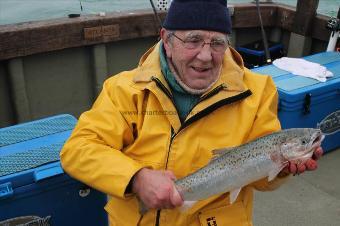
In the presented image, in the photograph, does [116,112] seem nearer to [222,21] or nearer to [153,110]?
[153,110]

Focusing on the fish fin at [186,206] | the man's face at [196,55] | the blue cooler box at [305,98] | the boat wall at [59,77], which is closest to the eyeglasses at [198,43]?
the man's face at [196,55]

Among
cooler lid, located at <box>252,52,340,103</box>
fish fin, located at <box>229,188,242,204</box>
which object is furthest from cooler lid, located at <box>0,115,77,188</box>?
cooler lid, located at <box>252,52,340,103</box>

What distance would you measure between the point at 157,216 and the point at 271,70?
2890mm

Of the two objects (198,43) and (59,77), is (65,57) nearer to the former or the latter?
(59,77)

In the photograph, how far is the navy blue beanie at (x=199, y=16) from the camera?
2037 millimetres

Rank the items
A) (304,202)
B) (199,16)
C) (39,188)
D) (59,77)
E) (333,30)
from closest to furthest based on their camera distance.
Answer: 1. (199,16)
2. (39,188)
3. (304,202)
4. (333,30)
5. (59,77)

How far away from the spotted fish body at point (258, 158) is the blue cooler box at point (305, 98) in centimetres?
204

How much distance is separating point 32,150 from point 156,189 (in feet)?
3.34

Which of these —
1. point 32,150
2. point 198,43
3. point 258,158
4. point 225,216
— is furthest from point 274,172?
point 32,150

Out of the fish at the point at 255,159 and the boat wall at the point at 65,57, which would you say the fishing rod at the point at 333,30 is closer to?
the boat wall at the point at 65,57

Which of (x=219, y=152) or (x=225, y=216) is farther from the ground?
(x=219, y=152)

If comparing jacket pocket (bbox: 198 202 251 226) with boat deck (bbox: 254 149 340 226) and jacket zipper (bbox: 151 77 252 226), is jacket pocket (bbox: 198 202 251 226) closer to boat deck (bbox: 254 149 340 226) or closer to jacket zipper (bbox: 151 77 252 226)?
jacket zipper (bbox: 151 77 252 226)

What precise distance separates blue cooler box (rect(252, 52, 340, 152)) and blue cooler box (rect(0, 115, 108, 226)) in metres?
2.29

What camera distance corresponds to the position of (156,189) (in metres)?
1.88
